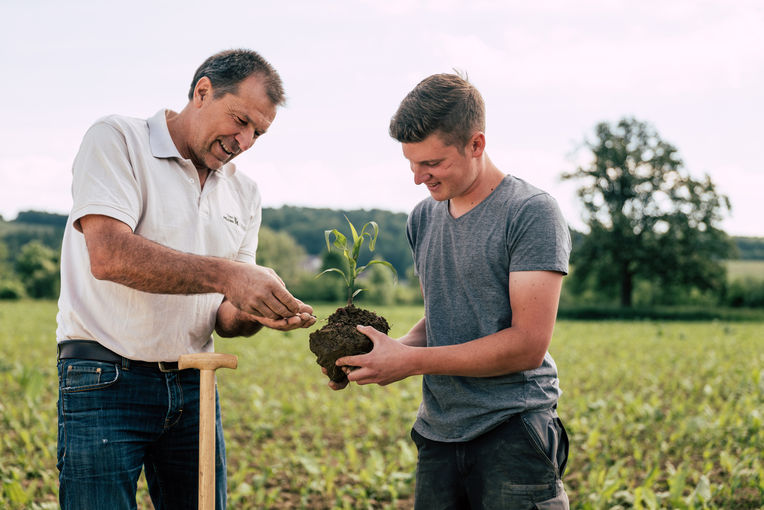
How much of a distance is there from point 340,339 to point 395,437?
4.92 metres

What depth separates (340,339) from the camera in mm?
2574

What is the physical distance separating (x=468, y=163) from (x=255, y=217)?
1.20 metres

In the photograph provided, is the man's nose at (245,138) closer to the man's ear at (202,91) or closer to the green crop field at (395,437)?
the man's ear at (202,91)

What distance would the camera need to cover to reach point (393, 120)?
255 centimetres

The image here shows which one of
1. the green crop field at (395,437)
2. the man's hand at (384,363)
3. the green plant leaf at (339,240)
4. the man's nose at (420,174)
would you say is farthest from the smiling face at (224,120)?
the green crop field at (395,437)

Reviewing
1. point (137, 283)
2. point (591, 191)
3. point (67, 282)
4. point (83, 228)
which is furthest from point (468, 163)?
point (591, 191)

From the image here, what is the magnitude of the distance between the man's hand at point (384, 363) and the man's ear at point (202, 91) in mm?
1291

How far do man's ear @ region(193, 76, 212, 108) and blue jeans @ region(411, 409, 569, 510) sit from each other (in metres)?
1.78

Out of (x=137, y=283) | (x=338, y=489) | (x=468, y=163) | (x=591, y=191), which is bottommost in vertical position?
(x=338, y=489)

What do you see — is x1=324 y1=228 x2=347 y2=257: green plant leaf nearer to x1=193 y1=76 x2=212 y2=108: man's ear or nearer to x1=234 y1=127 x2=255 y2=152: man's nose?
x1=234 y1=127 x2=255 y2=152: man's nose

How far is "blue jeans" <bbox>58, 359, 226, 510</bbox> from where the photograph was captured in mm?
2408

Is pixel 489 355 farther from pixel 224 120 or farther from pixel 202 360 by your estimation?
pixel 224 120

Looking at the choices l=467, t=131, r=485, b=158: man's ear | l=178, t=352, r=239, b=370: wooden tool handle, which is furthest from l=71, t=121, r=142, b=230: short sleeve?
l=467, t=131, r=485, b=158: man's ear

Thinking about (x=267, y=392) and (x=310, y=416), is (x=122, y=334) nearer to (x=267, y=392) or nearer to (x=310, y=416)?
(x=310, y=416)
